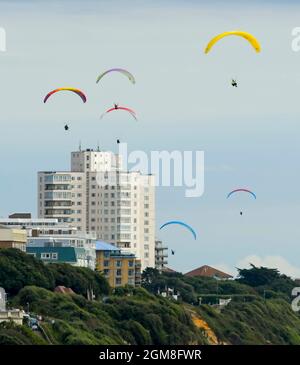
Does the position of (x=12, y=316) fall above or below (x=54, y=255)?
below

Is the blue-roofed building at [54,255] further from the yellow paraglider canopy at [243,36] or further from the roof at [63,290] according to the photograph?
the yellow paraglider canopy at [243,36]

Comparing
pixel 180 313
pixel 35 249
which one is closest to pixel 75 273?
pixel 180 313

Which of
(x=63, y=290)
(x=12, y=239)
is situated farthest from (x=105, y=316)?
(x=12, y=239)

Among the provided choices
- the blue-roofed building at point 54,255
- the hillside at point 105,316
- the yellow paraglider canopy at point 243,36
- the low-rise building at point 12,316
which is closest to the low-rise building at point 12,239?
the blue-roofed building at point 54,255

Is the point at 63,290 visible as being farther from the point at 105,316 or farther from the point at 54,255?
the point at 54,255

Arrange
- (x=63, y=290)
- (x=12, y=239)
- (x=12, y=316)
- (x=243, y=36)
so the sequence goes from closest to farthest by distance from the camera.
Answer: (x=243, y=36), (x=12, y=316), (x=63, y=290), (x=12, y=239)
